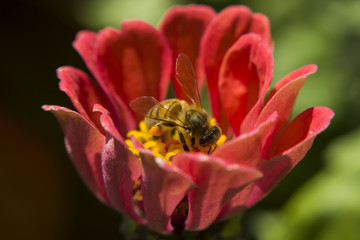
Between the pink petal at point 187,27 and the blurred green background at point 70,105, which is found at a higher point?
the pink petal at point 187,27

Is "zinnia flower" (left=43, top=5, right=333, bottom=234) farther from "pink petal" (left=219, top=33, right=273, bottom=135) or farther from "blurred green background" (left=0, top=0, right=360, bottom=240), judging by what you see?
"blurred green background" (left=0, top=0, right=360, bottom=240)

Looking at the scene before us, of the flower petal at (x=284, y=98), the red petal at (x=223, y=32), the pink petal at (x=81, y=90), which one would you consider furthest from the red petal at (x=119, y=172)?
the red petal at (x=223, y=32)

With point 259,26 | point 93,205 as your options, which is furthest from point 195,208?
point 93,205

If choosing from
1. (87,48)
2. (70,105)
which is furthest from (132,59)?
(70,105)

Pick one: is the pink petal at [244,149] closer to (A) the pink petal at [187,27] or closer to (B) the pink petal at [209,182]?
(B) the pink petal at [209,182]

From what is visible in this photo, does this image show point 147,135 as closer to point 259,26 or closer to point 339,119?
point 259,26

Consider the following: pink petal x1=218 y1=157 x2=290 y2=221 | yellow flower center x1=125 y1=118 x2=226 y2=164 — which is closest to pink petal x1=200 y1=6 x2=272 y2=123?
yellow flower center x1=125 y1=118 x2=226 y2=164
